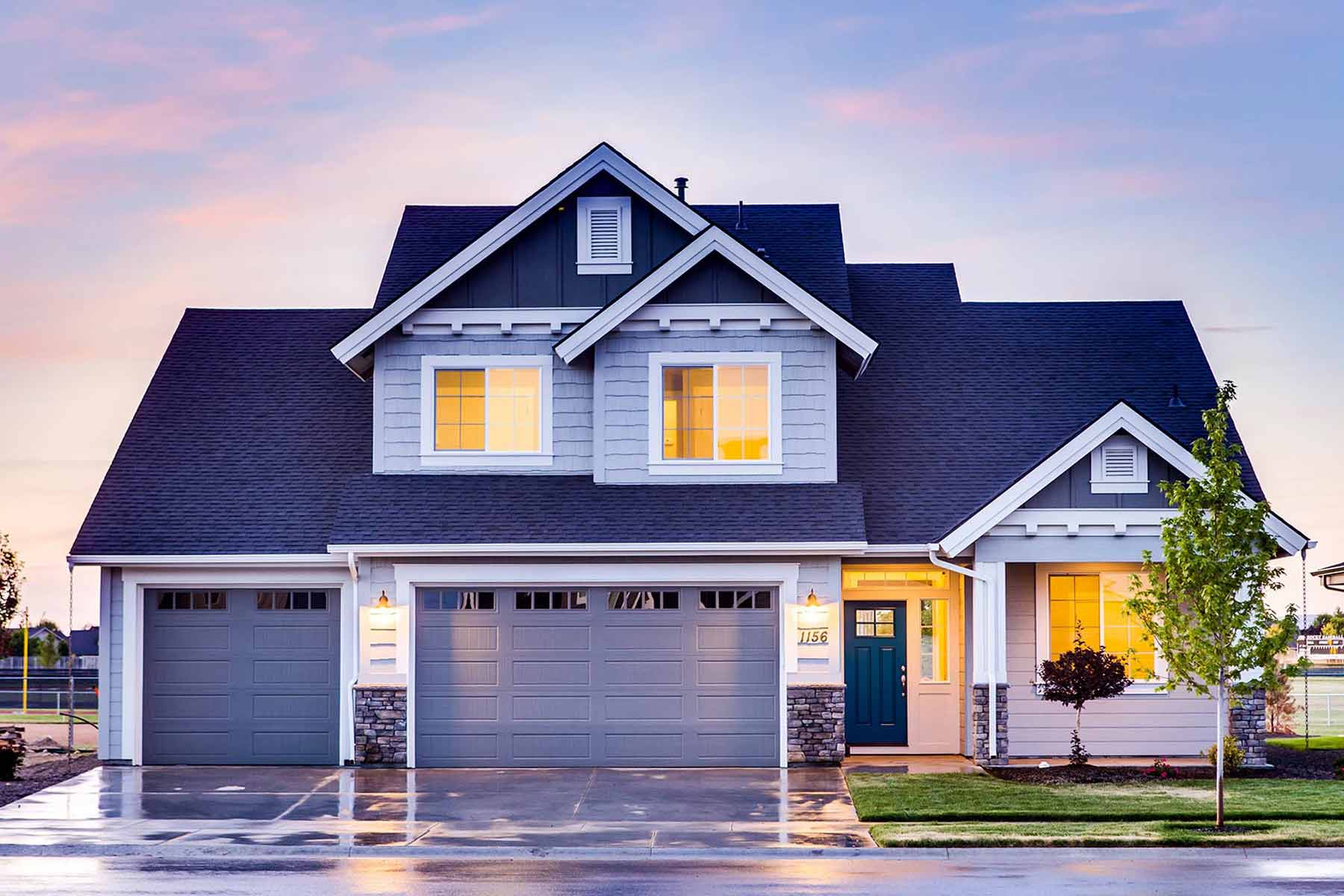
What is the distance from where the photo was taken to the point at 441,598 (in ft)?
71.6

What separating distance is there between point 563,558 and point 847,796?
5.27 metres

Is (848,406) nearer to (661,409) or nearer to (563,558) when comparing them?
(661,409)

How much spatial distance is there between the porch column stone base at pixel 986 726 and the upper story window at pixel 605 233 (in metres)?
7.88

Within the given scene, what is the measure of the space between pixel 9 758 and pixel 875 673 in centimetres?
1198

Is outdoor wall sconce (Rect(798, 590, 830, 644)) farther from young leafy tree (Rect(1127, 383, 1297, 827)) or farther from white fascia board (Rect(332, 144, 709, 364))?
white fascia board (Rect(332, 144, 709, 364))

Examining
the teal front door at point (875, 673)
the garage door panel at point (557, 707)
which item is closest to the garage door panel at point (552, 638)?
the garage door panel at point (557, 707)

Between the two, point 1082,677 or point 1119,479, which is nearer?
point 1082,677

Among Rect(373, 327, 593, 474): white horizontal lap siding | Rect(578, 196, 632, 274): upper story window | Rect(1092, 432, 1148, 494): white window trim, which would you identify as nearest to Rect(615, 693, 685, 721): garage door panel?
Rect(373, 327, 593, 474): white horizontal lap siding

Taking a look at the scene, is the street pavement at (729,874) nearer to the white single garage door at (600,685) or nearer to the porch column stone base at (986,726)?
the porch column stone base at (986,726)

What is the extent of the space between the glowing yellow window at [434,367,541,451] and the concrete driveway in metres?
4.72

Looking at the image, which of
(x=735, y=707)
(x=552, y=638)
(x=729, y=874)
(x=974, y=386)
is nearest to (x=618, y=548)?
(x=552, y=638)

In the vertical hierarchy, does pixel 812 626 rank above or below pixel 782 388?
below

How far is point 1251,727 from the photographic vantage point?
70.4 feet

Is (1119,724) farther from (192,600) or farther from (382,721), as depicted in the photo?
(192,600)
